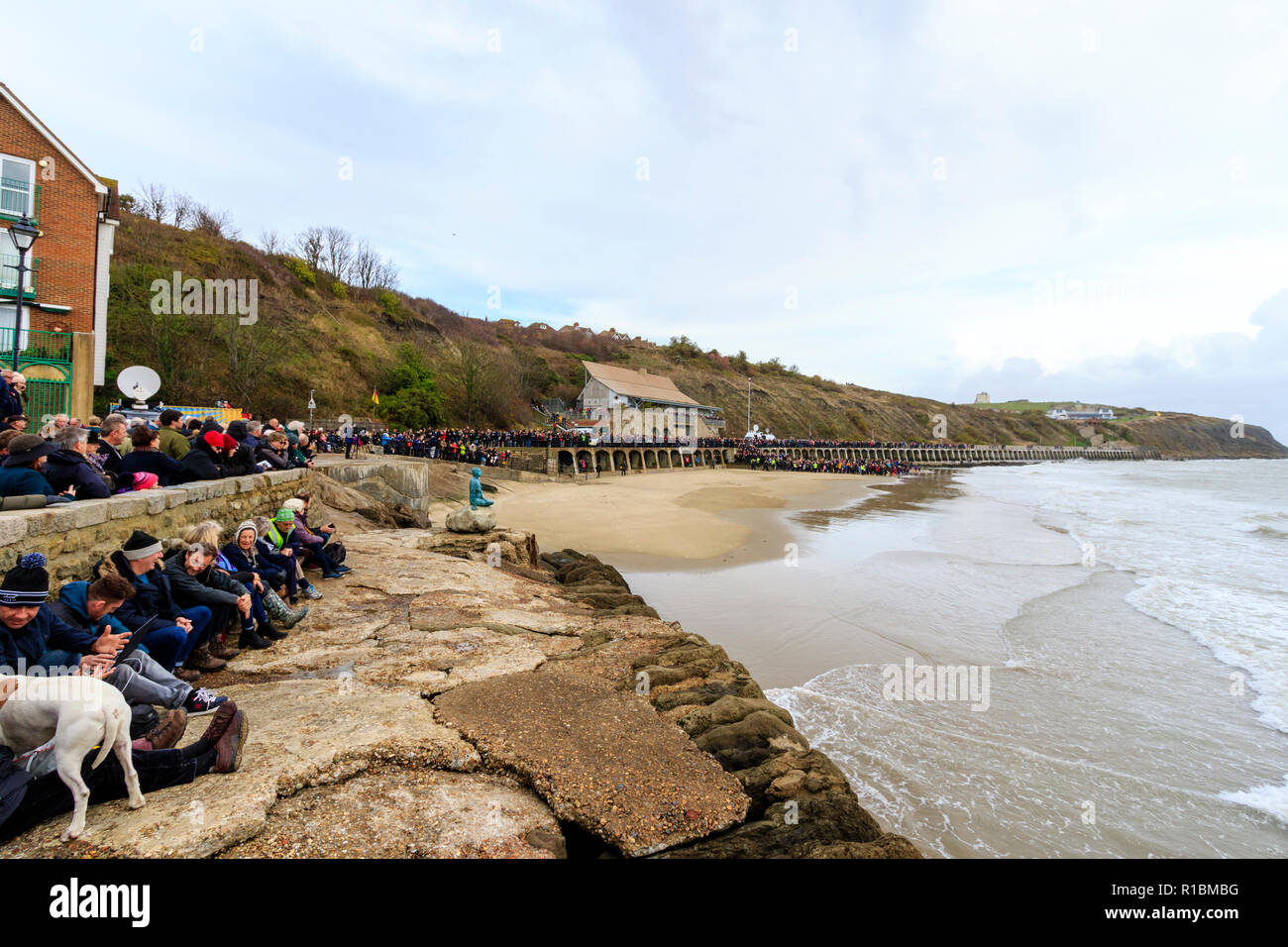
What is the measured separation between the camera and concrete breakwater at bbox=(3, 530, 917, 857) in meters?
3.18

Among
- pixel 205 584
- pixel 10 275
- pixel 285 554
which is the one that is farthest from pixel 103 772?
pixel 10 275

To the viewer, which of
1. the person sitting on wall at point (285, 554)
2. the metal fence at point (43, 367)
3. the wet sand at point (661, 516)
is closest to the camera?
the person sitting on wall at point (285, 554)

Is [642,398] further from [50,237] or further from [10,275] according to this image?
[10,275]

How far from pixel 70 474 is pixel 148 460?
146cm

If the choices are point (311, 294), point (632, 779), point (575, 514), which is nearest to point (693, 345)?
point (311, 294)

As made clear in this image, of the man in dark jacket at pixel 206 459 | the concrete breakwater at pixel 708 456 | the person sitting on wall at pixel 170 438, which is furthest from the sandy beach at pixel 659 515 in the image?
the person sitting on wall at pixel 170 438

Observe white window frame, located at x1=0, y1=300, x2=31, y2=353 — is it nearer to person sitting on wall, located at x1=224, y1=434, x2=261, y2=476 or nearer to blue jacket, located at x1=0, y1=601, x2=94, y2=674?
person sitting on wall, located at x1=224, y1=434, x2=261, y2=476

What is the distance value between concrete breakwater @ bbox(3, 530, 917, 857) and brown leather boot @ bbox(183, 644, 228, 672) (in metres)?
0.19

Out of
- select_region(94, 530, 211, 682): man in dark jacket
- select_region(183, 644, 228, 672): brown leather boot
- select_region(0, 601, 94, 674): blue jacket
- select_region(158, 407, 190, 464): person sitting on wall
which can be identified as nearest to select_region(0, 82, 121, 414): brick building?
select_region(158, 407, 190, 464): person sitting on wall

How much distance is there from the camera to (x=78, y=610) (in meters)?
4.02

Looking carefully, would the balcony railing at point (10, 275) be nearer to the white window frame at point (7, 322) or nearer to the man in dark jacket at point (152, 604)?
the white window frame at point (7, 322)

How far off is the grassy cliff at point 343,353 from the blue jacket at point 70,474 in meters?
28.1

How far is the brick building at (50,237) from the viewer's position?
15422 millimetres
